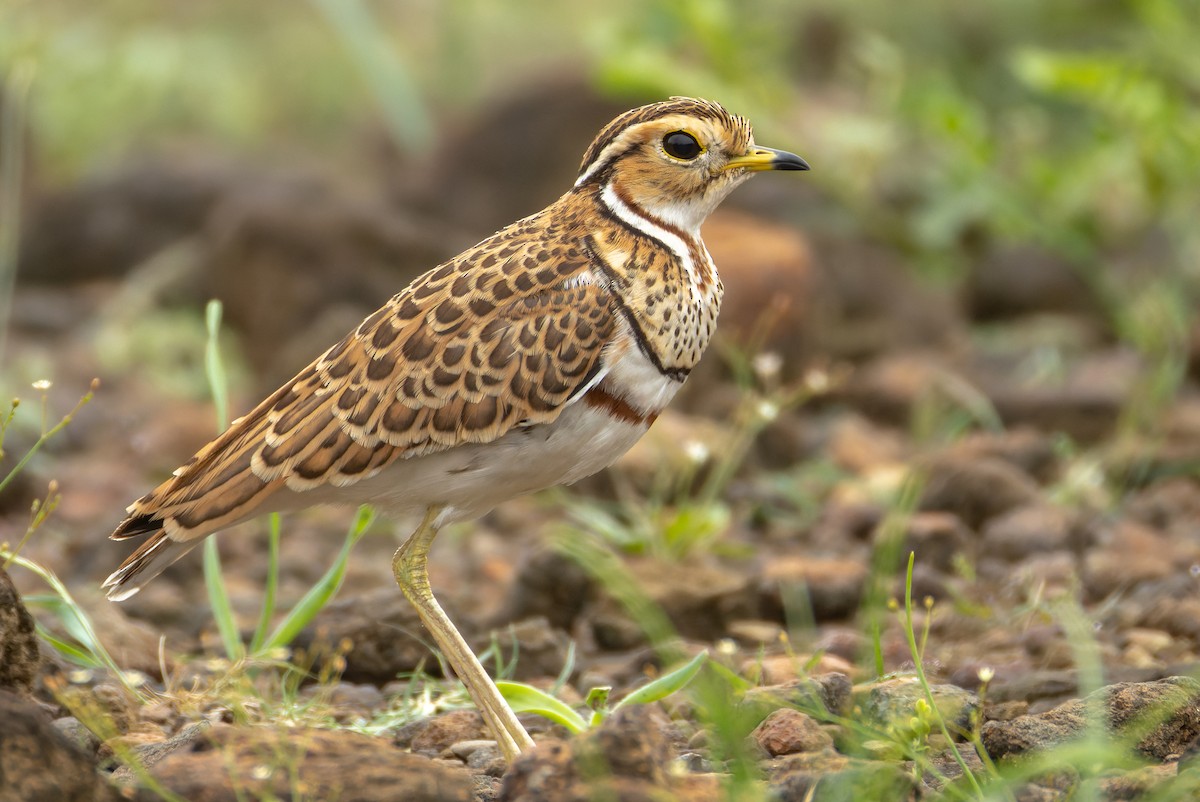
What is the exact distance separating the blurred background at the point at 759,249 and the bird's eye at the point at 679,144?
127 cm

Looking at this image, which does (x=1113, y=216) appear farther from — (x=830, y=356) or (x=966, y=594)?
(x=966, y=594)

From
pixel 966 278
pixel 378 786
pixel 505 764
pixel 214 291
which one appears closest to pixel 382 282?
pixel 214 291

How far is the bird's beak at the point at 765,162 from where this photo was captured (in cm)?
491

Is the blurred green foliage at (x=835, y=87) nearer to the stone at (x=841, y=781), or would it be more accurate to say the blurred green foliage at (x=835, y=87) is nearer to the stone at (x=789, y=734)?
the stone at (x=789, y=734)

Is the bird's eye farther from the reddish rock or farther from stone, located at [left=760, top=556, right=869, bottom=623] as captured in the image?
the reddish rock

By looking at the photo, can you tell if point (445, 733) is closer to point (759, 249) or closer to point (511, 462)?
point (511, 462)

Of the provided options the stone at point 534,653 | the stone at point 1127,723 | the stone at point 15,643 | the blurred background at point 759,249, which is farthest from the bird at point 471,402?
the stone at point 1127,723

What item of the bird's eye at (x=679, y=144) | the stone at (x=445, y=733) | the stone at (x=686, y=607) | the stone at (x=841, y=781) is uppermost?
the bird's eye at (x=679, y=144)

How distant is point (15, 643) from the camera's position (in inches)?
156

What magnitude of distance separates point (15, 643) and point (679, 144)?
227cm

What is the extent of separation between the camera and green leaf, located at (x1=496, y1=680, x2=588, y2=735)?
4.38 m

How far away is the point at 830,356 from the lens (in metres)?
9.26

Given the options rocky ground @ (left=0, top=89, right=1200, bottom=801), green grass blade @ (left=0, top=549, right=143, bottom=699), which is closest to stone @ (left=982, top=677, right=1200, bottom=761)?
A: rocky ground @ (left=0, top=89, right=1200, bottom=801)

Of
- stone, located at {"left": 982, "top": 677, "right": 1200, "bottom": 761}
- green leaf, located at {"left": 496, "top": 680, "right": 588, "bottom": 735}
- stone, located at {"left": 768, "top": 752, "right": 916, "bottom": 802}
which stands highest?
stone, located at {"left": 768, "top": 752, "right": 916, "bottom": 802}
